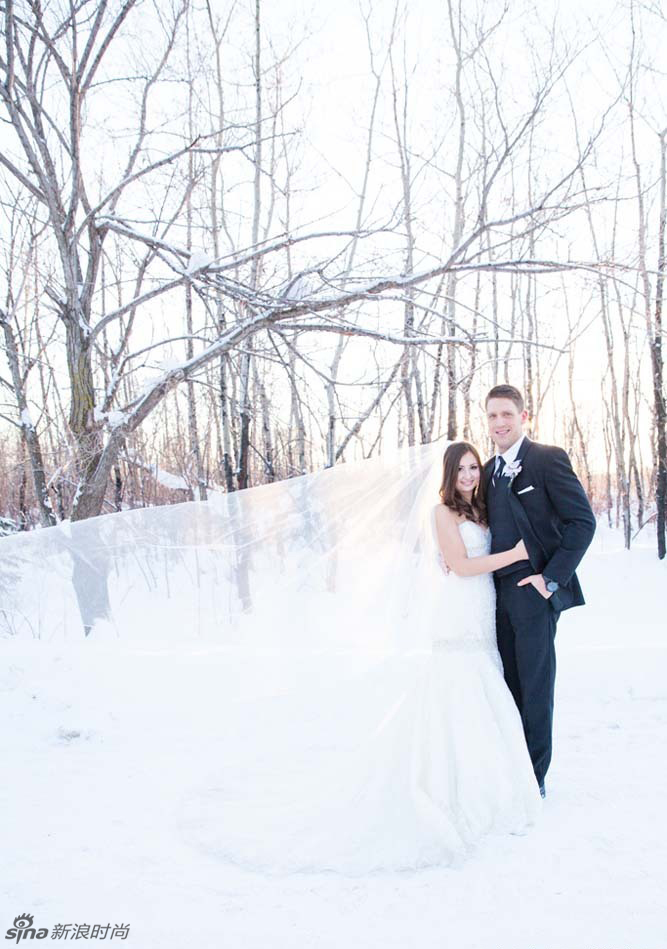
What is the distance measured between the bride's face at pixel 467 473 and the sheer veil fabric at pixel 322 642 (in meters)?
0.16

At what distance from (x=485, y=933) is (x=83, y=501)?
4455mm

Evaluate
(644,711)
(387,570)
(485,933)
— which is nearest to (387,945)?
(485,933)

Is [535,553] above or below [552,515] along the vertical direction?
below

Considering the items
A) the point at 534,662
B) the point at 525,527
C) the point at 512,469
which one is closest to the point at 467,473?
the point at 512,469

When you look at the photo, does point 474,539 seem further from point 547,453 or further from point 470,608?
point 547,453

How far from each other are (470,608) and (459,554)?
9.1 inches

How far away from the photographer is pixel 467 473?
118 inches

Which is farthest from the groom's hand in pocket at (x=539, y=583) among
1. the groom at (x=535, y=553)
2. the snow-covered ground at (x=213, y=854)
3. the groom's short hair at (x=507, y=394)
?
the snow-covered ground at (x=213, y=854)

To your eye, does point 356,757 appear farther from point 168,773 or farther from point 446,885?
point 168,773

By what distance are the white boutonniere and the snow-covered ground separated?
1.35 m

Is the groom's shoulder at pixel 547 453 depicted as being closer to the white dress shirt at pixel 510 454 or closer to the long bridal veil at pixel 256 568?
the white dress shirt at pixel 510 454
